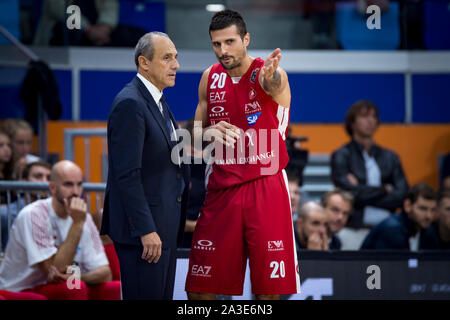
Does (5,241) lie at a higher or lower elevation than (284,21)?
lower

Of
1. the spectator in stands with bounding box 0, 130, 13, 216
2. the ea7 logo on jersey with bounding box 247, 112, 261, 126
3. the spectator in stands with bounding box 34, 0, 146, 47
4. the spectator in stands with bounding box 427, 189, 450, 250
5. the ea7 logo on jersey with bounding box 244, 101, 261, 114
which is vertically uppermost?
the spectator in stands with bounding box 34, 0, 146, 47

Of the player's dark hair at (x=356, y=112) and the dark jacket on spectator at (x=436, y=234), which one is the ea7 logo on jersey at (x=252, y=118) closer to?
the dark jacket on spectator at (x=436, y=234)

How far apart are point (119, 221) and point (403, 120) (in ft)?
18.0

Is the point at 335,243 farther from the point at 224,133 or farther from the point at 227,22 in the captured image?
the point at 227,22

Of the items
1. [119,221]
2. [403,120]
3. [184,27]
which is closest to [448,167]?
[403,120]

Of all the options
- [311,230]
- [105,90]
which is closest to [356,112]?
→ [311,230]

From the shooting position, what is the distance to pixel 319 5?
816 centimetres

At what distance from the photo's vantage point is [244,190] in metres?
3.75

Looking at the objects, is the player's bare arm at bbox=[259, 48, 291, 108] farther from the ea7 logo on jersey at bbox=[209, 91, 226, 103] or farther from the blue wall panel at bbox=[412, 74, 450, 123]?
the blue wall panel at bbox=[412, 74, 450, 123]

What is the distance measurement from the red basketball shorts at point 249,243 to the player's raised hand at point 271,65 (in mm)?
550

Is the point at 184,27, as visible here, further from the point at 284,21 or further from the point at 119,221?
the point at 119,221

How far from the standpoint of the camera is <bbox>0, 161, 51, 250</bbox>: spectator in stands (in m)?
5.23

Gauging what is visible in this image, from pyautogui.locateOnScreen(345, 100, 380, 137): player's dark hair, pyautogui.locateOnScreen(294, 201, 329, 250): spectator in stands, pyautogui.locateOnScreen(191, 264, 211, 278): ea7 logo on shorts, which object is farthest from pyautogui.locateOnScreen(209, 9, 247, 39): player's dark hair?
pyautogui.locateOnScreen(345, 100, 380, 137): player's dark hair

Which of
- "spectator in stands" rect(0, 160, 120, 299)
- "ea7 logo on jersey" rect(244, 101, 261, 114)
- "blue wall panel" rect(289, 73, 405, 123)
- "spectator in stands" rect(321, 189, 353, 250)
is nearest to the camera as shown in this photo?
"ea7 logo on jersey" rect(244, 101, 261, 114)
